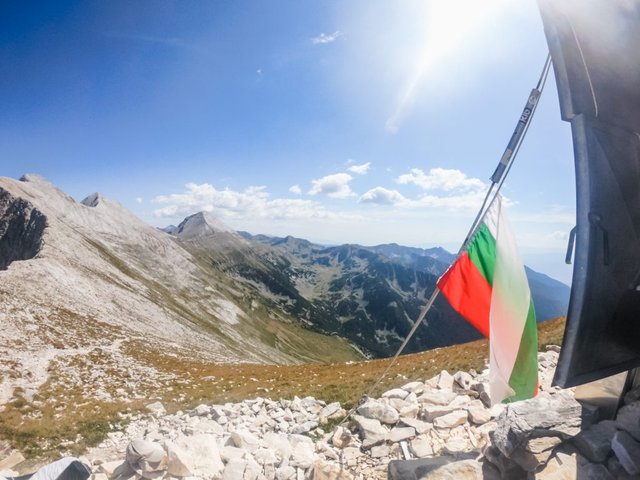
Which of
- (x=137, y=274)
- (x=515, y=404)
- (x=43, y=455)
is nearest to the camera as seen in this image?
(x=515, y=404)

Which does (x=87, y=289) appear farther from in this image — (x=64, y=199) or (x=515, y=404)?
(x=64, y=199)

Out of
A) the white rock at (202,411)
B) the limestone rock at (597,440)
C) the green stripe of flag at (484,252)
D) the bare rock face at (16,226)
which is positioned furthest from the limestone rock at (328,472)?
the bare rock face at (16,226)

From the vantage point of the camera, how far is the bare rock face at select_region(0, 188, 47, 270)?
99625 mm

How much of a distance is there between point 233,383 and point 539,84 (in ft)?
82.0

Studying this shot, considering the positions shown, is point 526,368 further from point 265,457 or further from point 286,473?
point 265,457

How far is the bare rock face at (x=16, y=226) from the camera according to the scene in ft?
327

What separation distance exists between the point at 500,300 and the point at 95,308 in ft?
196

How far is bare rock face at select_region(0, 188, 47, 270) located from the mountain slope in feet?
1.28

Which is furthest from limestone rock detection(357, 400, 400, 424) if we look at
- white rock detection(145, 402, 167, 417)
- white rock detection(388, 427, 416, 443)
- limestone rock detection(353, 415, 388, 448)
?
white rock detection(145, 402, 167, 417)

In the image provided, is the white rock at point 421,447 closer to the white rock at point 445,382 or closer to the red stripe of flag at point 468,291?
the red stripe of flag at point 468,291

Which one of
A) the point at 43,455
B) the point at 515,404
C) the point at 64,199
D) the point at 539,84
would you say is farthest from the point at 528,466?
the point at 64,199

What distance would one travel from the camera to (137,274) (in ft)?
345

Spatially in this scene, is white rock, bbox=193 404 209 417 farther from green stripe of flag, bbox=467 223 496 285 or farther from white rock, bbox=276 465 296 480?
green stripe of flag, bbox=467 223 496 285

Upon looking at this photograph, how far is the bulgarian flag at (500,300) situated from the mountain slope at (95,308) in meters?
25.1
